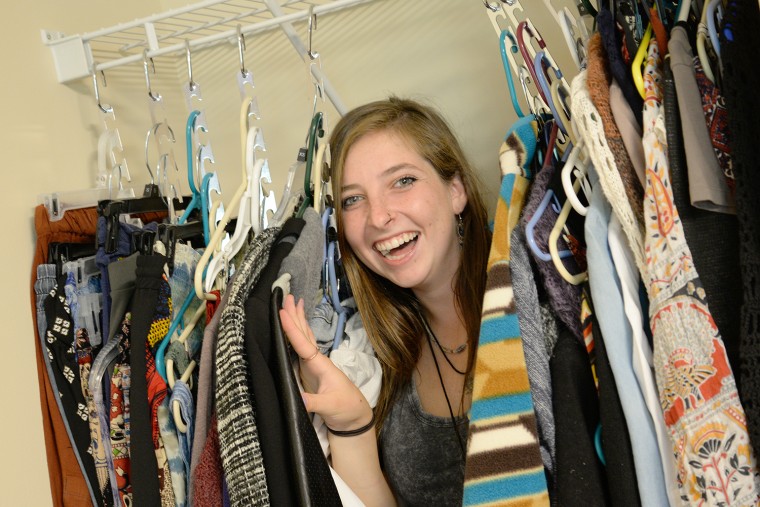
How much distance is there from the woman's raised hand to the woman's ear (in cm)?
39

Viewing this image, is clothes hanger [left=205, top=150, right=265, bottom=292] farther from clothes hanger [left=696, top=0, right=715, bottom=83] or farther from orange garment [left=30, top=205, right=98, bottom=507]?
clothes hanger [left=696, top=0, right=715, bottom=83]

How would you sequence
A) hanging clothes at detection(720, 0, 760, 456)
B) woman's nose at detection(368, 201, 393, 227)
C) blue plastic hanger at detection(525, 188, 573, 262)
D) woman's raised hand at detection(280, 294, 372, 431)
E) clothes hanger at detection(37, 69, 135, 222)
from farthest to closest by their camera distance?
clothes hanger at detection(37, 69, 135, 222), woman's nose at detection(368, 201, 393, 227), woman's raised hand at detection(280, 294, 372, 431), blue plastic hanger at detection(525, 188, 573, 262), hanging clothes at detection(720, 0, 760, 456)

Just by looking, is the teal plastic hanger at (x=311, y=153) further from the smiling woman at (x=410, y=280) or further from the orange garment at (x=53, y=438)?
the orange garment at (x=53, y=438)

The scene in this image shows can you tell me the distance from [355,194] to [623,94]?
1.79ft

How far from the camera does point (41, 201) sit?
4.24 ft

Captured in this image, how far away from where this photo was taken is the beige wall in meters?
1.22

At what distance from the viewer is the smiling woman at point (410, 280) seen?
1.23 meters

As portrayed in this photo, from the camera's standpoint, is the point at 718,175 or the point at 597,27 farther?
the point at 597,27

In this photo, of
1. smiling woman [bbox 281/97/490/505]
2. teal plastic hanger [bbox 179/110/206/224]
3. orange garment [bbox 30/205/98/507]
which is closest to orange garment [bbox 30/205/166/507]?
orange garment [bbox 30/205/98/507]

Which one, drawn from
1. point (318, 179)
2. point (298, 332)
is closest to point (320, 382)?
point (298, 332)

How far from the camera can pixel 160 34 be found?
1661 millimetres

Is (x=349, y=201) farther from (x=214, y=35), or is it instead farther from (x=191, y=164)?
(x=214, y=35)

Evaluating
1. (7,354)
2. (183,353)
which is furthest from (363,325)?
(7,354)

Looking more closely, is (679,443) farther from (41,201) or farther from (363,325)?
(41,201)
